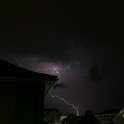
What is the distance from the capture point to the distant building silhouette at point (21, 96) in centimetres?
893

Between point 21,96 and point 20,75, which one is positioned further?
point 20,75

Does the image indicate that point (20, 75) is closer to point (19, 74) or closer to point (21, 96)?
point (19, 74)

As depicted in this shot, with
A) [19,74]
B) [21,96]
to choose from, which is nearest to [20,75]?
[19,74]

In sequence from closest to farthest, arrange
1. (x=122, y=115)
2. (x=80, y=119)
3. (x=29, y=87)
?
(x=29, y=87) → (x=122, y=115) → (x=80, y=119)

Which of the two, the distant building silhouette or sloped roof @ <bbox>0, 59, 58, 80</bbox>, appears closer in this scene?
the distant building silhouette

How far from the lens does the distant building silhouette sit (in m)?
8.93

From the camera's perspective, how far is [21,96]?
30.5 ft

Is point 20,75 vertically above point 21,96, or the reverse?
point 20,75

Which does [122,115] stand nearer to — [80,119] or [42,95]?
[80,119]

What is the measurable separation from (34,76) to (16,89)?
95cm

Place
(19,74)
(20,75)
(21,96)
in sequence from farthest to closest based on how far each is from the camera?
(19,74), (20,75), (21,96)

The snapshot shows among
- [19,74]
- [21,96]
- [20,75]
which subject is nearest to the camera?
[21,96]

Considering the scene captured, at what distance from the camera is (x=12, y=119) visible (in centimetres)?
881

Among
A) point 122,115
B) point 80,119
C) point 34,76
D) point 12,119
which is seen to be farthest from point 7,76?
point 80,119
